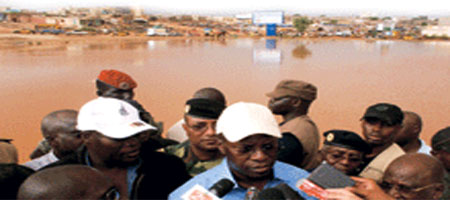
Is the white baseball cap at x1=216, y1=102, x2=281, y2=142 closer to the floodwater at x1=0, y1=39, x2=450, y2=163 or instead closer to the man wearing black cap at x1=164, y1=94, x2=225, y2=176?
the man wearing black cap at x1=164, y1=94, x2=225, y2=176

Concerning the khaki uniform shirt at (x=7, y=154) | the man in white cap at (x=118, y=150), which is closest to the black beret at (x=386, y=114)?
the man in white cap at (x=118, y=150)

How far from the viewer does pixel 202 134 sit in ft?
9.36

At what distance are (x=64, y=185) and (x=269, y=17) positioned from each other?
64.8 m

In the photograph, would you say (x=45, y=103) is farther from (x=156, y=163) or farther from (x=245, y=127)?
(x=245, y=127)

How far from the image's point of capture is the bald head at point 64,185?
A: 1.50 meters

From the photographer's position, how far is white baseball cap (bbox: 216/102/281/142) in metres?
1.90

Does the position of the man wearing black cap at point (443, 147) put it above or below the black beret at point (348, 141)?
below

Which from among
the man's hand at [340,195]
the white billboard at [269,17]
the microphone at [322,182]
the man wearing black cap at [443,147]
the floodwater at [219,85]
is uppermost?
the white billboard at [269,17]

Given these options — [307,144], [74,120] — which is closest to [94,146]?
[74,120]

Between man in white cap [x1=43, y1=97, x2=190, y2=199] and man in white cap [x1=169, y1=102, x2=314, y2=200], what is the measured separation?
1.12 feet

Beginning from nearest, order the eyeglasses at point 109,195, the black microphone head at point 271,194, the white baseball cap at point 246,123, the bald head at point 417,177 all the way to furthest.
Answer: the black microphone head at point 271,194 → the eyeglasses at point 109,195 → the white baseball cap at point 246,123 → the bald head at point 417,177

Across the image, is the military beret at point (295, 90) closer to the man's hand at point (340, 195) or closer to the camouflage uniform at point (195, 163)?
the camouflage uniform at point (195, 163)

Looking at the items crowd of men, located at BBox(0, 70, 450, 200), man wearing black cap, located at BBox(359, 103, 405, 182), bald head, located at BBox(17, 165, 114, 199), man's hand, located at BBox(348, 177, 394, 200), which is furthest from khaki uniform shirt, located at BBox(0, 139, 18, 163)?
man wearing black cap, located at BBox(359, 103, 405, 182)

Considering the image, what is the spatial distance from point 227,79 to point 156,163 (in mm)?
13646
